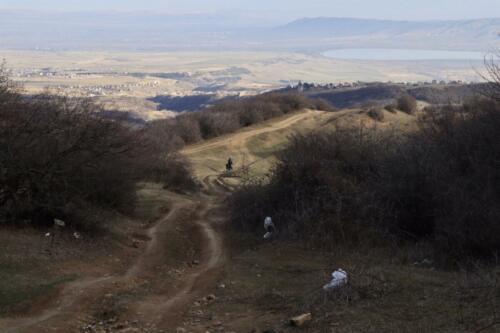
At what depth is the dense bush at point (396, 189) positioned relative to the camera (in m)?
15.5

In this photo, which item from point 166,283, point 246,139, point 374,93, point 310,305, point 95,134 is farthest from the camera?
point 374,93

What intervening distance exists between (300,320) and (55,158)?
11.3 meters

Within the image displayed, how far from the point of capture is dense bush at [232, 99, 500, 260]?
15539 millimetres

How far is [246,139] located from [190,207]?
90.4 ft

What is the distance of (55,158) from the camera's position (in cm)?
1944

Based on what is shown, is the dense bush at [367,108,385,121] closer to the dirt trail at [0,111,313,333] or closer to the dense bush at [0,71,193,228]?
the dirt trail at [0,111,313,333]

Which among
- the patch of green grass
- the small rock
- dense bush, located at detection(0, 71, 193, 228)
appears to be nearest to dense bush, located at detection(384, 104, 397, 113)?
dense bush, located at detection(0, 71, 193, 228)

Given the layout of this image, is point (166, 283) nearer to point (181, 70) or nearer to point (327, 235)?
point (327, 235)

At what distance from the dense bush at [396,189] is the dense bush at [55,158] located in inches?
176

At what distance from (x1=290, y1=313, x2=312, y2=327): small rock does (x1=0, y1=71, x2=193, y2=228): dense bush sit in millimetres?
10011

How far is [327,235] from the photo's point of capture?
18.1 m

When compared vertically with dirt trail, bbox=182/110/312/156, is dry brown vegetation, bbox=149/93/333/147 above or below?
above

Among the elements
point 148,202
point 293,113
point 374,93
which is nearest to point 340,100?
point 374,93

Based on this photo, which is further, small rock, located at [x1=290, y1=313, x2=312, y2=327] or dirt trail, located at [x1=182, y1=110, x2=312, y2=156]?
dirt trail, located at [x1=182, y1=110, x2=312, y2=156]
